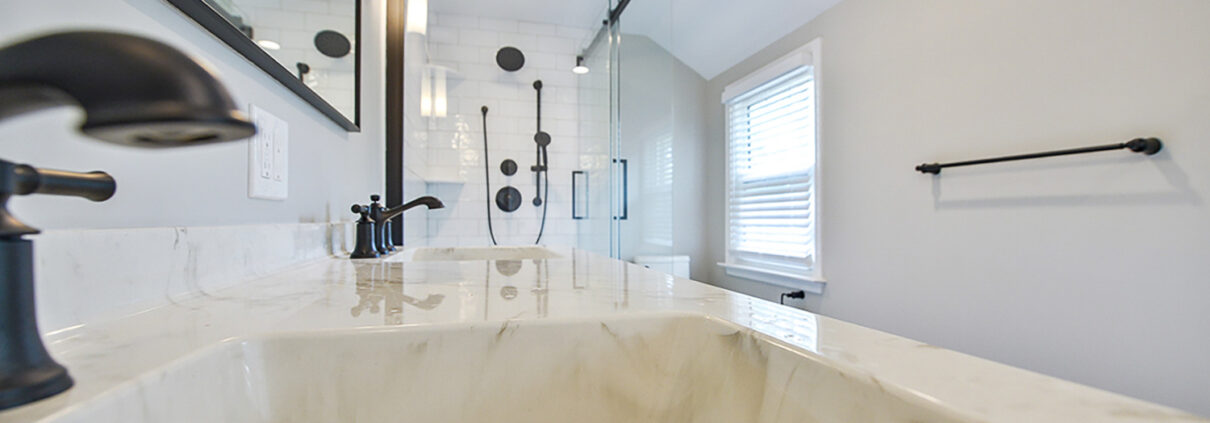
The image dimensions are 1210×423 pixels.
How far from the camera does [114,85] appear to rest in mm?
149

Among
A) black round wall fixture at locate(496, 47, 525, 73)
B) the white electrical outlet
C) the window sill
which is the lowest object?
the window sill

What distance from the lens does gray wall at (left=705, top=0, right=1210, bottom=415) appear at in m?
1.10

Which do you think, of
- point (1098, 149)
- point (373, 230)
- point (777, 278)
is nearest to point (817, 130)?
point (777, 278)

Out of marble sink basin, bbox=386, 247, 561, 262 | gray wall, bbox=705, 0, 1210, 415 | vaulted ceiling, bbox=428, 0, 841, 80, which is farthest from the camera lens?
vaulted ceiling, bbox=428, 0, 841, 80

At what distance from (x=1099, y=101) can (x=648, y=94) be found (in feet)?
5.82

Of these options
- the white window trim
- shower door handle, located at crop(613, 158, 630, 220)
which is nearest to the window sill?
the white window trim

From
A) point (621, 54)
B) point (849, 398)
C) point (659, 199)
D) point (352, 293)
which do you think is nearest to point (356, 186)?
point (352, 293)

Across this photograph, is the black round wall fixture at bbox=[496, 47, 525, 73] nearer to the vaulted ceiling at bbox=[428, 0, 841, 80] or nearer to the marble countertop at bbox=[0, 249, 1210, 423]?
the vaulted ceiling at bbox=[428, 0, 841, 80]

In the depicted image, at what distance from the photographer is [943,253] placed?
5.45 feet

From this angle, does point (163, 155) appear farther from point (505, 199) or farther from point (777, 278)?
point (777, 278)

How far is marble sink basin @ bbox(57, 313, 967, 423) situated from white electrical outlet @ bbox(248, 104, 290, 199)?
395mm

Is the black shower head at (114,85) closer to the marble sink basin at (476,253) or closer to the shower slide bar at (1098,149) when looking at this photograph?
the marble sink basin at (476,253)

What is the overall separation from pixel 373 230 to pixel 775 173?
2073 mm

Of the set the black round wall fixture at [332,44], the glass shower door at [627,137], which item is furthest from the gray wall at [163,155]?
the glass shower door at [627,137]
